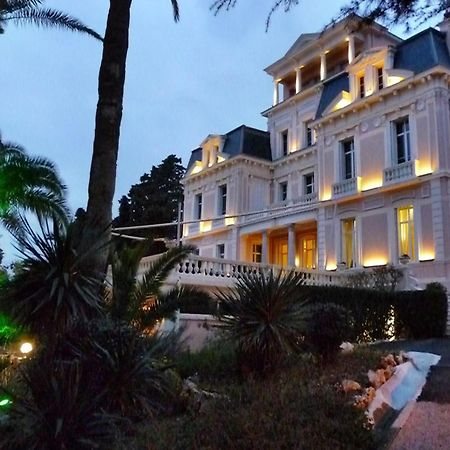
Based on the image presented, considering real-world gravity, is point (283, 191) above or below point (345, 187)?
above

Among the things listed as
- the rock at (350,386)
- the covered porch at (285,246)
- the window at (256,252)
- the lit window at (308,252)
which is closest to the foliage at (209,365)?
the rock at (350,386)

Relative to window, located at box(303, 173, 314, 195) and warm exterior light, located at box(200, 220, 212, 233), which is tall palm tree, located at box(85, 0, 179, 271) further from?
warm exterior light, located at box(200, 220, 212, 233)

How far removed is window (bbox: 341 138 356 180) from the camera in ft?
82.9

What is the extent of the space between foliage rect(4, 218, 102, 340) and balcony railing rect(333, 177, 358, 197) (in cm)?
1874

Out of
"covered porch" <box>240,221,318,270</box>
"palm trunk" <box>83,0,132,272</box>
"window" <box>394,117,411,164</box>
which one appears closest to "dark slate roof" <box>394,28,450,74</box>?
"window" <box>394,117,411,164</box>

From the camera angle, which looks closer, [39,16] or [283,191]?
[39,16]

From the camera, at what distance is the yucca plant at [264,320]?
7672 millimetres

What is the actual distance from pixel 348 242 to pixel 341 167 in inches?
145

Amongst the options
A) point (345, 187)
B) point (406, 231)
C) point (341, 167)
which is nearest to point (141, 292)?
point (406, 231)

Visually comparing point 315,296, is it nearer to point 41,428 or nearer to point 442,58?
point 41,428

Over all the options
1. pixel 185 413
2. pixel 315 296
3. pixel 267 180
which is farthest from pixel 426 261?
pixel 185 413

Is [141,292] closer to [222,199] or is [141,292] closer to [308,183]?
[308,183]

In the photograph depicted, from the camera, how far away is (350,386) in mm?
6875

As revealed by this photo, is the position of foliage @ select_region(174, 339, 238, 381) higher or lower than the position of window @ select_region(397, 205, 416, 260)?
lower
